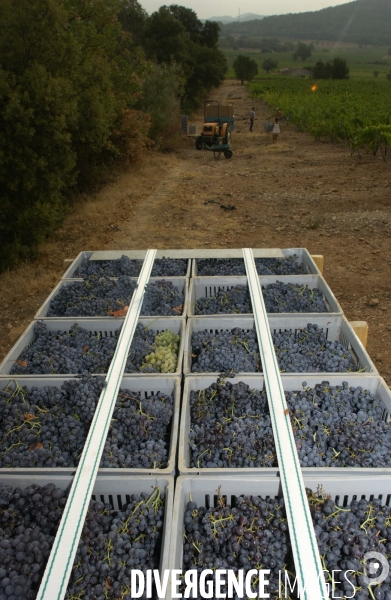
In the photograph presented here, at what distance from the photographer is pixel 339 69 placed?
61781 millimetres

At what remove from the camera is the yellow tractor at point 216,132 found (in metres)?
16.2

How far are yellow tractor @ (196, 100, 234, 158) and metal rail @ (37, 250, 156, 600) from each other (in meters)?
14.5

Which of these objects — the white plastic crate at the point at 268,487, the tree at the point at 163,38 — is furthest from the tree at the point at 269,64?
the white plastic crate at the point at 268,487

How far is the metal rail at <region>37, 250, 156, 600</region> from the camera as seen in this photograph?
152 cm

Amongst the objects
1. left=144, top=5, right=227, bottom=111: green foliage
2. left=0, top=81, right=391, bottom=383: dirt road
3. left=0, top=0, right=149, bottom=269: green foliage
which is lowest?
left=0, top=81, right=391, bottom=383: dirt road

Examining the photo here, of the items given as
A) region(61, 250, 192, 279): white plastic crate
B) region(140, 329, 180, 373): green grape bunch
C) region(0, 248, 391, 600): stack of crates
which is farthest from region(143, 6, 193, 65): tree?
region(140, 329, 180, 373): green grape bunch

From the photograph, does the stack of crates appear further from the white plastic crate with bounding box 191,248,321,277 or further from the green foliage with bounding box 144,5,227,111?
the green foliage with bounding box 144,5,227,111

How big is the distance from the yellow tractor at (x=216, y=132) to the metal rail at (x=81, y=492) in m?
14.5

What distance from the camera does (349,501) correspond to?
6.57ft

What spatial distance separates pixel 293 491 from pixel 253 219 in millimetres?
8513

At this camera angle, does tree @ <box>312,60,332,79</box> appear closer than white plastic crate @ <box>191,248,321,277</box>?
No

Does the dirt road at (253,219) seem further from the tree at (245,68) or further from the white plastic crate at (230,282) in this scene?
the tree at (245,68)

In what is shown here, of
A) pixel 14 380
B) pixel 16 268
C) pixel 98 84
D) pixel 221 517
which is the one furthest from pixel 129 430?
pixel 98 84

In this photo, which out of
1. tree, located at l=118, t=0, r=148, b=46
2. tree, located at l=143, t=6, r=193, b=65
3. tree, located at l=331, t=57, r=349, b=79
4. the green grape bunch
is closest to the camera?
the green grape bunch
